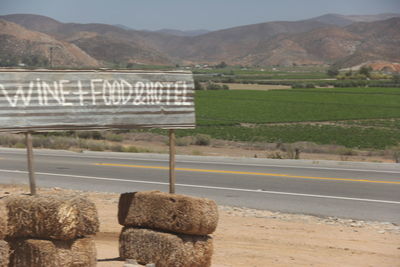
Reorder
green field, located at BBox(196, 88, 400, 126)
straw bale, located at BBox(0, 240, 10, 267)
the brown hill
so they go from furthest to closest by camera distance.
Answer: the brown hill
green field, located at BBox(196, 88, 400, 126)
straw bale, located at BBox(0, 240, 10, 267)

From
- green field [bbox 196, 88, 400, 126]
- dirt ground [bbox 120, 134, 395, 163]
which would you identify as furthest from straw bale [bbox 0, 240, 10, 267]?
green field [bbox 196, 88, 400, 126]

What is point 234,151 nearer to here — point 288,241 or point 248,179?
point 248,179

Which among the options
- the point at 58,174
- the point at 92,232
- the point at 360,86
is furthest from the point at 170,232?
the point at 360,86

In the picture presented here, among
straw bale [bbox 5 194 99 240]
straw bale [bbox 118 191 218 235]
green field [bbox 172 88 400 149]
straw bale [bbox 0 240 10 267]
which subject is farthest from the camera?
green field [bbox 172 88 400 149]

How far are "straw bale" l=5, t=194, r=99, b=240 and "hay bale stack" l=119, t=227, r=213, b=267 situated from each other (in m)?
1.23

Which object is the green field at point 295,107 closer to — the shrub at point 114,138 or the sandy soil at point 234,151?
the shrub at point 114,138

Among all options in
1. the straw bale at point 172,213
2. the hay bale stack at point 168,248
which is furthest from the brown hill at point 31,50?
the hay bale stack at point 168,248

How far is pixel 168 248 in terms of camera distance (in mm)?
8781

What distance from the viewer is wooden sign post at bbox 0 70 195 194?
8344 mm

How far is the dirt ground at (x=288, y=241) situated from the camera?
1065 centimetres

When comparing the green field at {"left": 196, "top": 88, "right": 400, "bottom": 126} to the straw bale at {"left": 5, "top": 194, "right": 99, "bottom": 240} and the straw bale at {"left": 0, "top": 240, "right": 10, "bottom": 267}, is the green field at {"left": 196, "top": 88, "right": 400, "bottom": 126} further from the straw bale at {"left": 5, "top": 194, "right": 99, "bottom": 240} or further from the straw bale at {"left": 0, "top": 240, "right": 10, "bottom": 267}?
the straw bale at {"left": 0, "top": 240, "right": 10, "bottom": 267}

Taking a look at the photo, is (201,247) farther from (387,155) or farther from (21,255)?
(387,155)

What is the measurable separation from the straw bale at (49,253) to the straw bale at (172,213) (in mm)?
1289

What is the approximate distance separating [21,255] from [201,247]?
7.44 ft
